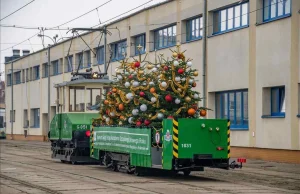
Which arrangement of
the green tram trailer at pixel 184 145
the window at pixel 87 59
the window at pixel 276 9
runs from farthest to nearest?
the window at pixel 87 59
the window at pixel 276 9
the green tram trailer at pixel 184 145

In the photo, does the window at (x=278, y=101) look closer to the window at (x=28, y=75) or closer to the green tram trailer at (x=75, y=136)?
the green tram trailer at (x=75, y=136)

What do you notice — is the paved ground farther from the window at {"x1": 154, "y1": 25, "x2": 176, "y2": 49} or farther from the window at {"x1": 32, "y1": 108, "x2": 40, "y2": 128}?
the window at {"x1": 32, "y1": 108, "x2": 40, "y2": 128}

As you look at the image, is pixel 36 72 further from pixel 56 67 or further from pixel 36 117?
pixel 56 67

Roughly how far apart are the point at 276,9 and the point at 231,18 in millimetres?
4162

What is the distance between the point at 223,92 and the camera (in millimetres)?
35594

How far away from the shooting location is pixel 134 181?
19.5 meters

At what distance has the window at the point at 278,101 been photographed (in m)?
30.5

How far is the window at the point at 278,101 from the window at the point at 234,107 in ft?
7.44

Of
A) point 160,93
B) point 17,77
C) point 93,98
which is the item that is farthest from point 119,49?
point 17,77

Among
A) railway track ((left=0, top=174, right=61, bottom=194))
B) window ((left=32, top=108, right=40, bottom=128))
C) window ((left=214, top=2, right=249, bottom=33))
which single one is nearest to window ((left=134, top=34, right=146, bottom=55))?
window ((left=214, top=2, right=249, bottom=33))

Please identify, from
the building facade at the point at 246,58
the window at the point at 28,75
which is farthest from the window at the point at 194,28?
the window at the point at 28,75

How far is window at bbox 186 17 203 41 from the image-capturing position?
37625 millimetres

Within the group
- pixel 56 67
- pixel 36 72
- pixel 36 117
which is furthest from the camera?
pixel 36 72

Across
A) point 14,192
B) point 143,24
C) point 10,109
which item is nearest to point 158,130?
point 14,192
